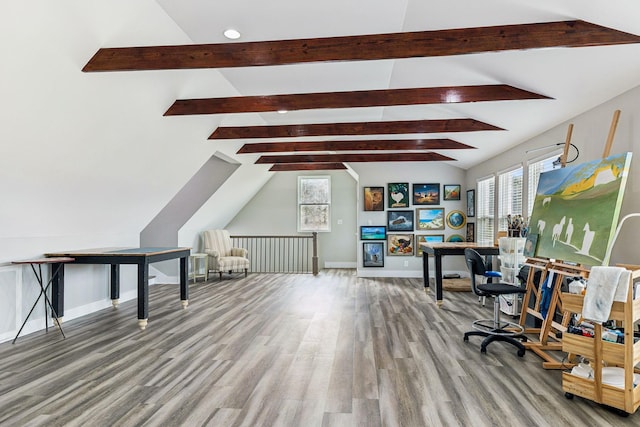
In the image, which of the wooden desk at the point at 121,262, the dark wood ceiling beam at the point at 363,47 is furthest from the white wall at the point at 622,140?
the wooden desk at the point at 121,262

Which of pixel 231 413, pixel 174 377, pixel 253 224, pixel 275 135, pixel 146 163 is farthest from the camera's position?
pixel 253 224

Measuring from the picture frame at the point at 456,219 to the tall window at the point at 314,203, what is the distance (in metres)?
3.06

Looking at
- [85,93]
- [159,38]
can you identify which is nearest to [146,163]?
[85,93]

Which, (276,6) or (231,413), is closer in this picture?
(231,413)

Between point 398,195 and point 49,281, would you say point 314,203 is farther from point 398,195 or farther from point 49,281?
point 49,281

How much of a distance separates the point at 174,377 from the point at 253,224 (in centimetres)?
715

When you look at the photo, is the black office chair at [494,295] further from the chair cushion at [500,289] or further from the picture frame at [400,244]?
the picture frame at [400,244]

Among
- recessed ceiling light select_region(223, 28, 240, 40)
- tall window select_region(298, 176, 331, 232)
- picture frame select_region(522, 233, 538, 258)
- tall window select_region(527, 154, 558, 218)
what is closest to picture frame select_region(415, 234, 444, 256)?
tall window select_region(298, 176, 331, 232)

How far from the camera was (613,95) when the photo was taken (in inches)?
132

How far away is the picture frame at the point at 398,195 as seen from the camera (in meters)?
8.12

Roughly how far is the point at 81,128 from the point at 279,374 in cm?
280

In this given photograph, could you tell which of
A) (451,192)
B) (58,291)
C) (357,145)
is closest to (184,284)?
(58,291)

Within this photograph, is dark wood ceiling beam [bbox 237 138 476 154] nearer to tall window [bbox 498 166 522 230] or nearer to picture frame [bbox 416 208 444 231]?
tall window [bbox 498 166 522 230]

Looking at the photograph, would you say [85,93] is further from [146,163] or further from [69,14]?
[146,163]
